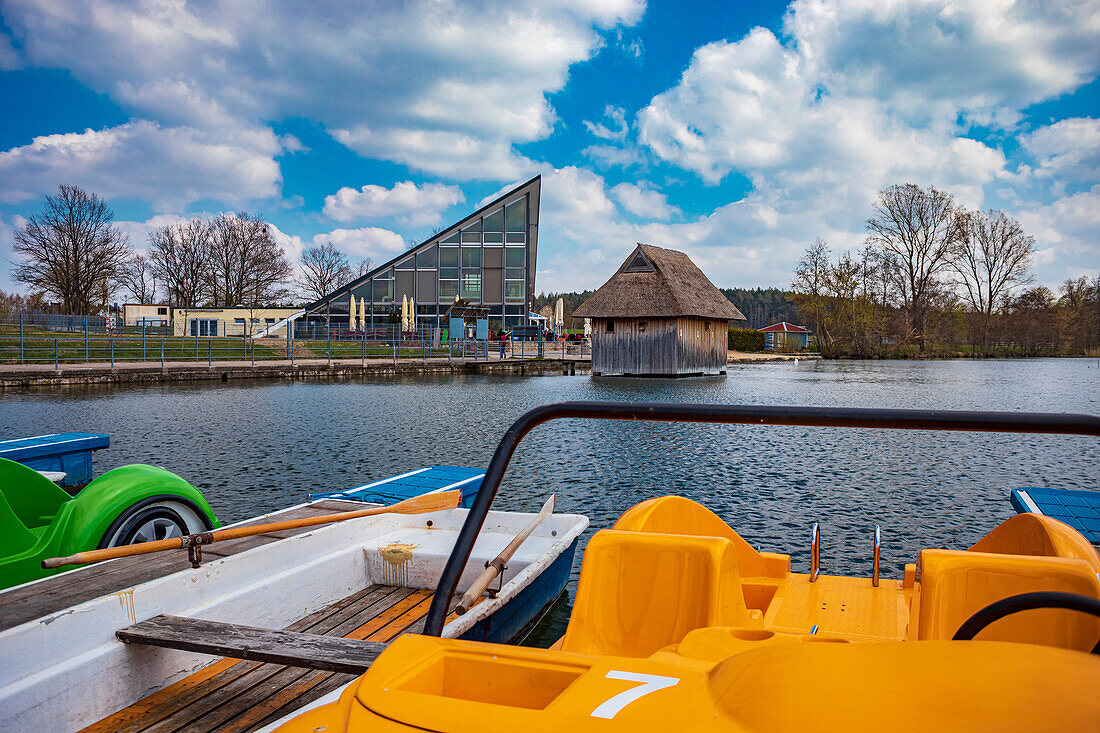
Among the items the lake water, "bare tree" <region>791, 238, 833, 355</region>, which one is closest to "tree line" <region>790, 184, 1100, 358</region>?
"bare tree" <region>791, 238, 833, 355</region>

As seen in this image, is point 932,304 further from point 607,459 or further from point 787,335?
point 607,459

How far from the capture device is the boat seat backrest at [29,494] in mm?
5066

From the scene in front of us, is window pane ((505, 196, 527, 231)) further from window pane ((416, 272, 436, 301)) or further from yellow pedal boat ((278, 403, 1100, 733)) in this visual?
yellow pedal boat ((278, 403, 1100, 733))

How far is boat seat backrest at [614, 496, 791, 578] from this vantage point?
3.24m

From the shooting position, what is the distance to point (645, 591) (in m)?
2.60

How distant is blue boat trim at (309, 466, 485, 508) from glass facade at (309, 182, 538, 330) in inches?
1622

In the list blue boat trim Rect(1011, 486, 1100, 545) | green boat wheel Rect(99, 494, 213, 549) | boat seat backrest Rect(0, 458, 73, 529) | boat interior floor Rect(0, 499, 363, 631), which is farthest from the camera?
blue boat trim Rect(1011, 486, 1100, 545)

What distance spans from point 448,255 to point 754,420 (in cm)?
4809

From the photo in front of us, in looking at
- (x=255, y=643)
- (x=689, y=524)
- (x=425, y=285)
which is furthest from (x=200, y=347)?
(x=689, y=524)

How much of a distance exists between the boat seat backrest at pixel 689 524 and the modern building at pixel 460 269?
44.1m

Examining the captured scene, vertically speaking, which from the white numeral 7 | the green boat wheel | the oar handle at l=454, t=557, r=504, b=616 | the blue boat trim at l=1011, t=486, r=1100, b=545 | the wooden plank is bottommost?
the blue boat trim at l=1011, t=486, r=1100, b=545

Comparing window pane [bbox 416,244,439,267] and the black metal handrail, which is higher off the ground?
window pane [bbox 416,244,439,267]

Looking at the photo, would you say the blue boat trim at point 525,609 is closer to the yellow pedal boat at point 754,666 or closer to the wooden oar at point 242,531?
the wooden oar at point 242,531

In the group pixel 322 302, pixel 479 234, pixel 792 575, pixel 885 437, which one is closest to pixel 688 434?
pixel 885 437
